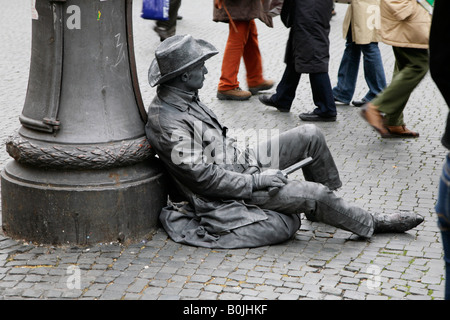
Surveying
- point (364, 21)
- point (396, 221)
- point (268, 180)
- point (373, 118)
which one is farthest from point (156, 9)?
point (396, 221)

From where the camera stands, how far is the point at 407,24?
6703mm

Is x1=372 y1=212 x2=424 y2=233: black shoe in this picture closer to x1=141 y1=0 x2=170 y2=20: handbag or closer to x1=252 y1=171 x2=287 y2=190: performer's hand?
x1=252 y1=171 x2=287 y2=190: performer's hand

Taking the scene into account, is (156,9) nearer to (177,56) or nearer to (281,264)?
(177,56)

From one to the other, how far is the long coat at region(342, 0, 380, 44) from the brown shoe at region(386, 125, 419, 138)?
4.24ft

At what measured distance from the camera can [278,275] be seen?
418 cm

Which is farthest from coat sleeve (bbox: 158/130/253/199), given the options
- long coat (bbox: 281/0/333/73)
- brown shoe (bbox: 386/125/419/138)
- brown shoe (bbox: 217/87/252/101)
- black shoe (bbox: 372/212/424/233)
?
brown shoe (bbox: 217/87/252/101)

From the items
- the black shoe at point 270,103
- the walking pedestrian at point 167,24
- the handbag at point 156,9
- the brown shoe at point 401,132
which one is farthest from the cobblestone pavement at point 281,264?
the walking pedestrian at point 167,24

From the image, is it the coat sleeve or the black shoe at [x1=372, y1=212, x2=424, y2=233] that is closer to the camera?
the coat sleeve

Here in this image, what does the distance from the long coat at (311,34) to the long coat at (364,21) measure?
0.53 meters

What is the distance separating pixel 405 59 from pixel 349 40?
180cm

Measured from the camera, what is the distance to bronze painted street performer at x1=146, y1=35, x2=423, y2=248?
4.50 meters

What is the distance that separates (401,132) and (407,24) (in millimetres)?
1079

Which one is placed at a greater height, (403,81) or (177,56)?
(177,56)
